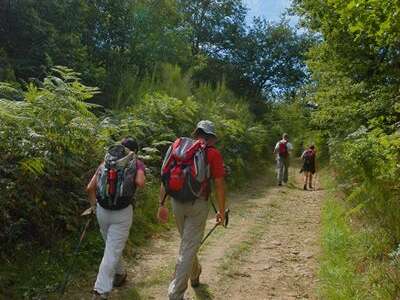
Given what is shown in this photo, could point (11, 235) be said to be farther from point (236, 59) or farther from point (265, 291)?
point (236, 59)

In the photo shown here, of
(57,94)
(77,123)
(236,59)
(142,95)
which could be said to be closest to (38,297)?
(77,123)

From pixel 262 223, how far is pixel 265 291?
439 centimetres

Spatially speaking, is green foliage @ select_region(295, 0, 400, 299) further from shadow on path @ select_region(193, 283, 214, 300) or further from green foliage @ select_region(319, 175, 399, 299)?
shadow on path @ select_region(193, 283, 214, 300)

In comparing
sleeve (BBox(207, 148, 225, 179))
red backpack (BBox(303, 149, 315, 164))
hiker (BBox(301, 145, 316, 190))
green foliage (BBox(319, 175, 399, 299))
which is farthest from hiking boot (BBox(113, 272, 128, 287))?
red backpack (BBox(303, 149, 315, 164))

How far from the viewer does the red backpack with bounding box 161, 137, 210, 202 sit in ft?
16.6

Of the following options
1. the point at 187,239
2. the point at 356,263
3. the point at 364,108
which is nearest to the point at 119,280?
the point at 187,239

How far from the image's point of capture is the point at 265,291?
6230mm

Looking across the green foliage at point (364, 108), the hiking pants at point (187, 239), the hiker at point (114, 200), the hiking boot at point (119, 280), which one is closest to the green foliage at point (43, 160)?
the hiking boot at point (119, 280)

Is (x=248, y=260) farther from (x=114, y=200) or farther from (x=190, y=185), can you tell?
(x=114, y=200)

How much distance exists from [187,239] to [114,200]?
906mm

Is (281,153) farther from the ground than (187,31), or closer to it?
closer to it

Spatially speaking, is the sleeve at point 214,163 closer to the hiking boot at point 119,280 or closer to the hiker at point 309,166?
the hiking boot at point 119,280

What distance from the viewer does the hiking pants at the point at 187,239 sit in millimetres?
5145

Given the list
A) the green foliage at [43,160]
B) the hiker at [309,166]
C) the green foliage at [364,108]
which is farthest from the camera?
the hiker at [309,166]
